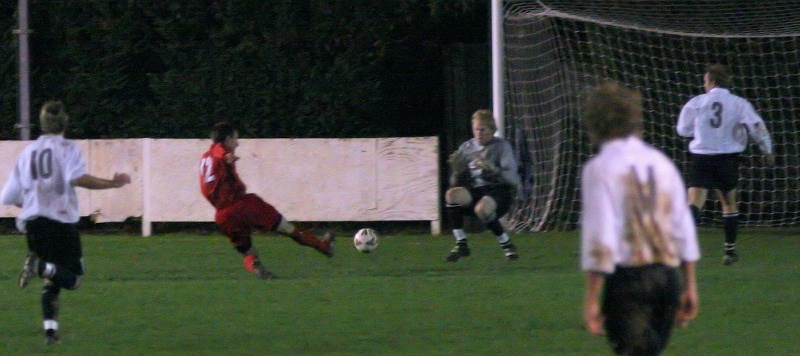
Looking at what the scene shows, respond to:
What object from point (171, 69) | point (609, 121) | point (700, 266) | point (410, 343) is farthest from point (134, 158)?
point (609, 121)

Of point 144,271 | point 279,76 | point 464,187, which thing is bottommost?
point 144,271

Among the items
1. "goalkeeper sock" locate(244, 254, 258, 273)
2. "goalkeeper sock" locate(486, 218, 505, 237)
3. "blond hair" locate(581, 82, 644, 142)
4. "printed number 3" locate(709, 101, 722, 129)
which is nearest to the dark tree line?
"goalkeeper sock" locate(486, 218, 505, 237)

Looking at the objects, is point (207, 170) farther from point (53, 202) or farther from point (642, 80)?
point (642, 80)

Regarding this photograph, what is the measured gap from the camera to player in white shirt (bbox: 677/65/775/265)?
10.5 m

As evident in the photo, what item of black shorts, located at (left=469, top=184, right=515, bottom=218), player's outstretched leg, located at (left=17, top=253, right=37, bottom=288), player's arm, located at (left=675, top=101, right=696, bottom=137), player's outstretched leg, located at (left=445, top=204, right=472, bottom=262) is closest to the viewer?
player's outstretched leg, located at (left=17, top=253, right=37, bottom=288)

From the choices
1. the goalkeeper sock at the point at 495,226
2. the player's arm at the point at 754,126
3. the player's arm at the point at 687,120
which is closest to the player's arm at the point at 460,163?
the goalkeeper sock at the point at 495,226

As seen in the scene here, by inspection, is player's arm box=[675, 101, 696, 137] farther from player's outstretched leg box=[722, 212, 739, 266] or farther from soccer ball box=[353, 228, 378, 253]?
soccer ball box=[353, 228, 378, 253]

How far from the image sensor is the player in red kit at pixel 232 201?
1013 centimetres

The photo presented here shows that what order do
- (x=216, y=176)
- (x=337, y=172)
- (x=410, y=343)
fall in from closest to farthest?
(x=410, y=343)
(x=216, y=176)
(x=337, y=172)

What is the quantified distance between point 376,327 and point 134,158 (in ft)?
26.6

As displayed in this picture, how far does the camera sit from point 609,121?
426 cm

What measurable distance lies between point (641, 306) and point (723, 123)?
6.53 meters

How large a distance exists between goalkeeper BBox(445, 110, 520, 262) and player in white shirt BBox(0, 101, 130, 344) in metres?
4.58

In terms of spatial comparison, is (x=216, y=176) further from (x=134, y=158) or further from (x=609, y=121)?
(x=609, y=121)
